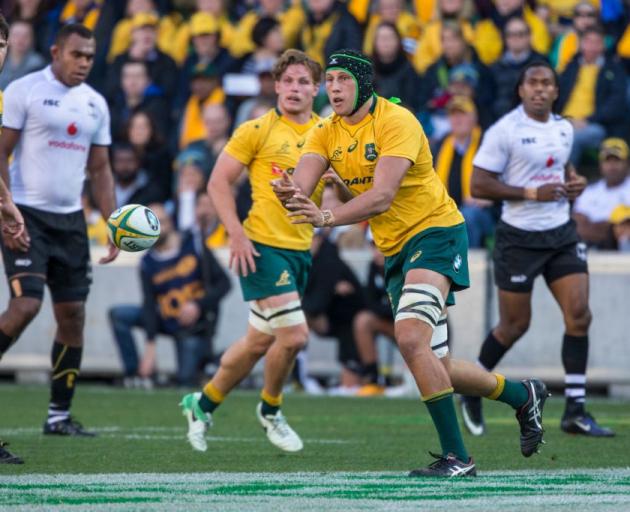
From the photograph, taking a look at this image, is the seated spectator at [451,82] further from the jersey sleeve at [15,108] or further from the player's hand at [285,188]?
the player's hand at [285,188]

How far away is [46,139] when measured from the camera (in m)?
10.3

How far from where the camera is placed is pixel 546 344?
53.3 feet

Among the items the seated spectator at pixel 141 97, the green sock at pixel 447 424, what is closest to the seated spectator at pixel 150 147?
the seated spectator at pixel 141 97

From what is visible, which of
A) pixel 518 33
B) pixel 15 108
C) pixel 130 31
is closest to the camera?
pixel 15 108

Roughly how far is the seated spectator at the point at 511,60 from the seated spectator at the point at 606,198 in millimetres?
1598

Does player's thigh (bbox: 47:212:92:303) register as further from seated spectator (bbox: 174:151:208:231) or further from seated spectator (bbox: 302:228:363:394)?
seated spectator (bbox: 174:151:208:231)

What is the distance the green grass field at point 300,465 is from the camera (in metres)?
6.71

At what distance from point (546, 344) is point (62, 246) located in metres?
7.32

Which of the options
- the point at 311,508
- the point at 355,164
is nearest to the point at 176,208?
the point at 355,164

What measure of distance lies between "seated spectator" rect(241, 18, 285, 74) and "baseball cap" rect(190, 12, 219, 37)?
0.74m

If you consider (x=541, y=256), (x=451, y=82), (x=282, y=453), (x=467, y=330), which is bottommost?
(x=467, y=330)

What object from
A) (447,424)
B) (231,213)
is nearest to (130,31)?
(231,213)

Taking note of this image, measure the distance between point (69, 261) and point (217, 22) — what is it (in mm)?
10925

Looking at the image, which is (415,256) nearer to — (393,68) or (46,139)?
(46,139)
